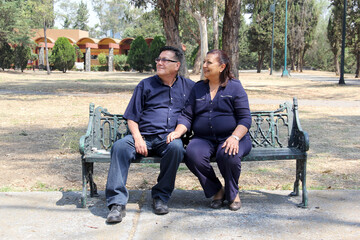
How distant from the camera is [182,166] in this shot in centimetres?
579

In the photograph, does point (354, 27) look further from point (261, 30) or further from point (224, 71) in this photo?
point (224, 71)

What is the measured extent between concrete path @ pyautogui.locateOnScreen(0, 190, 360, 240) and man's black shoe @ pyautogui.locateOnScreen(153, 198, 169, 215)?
1.8 inches

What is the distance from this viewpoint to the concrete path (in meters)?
3.24

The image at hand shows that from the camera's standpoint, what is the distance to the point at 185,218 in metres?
3.57

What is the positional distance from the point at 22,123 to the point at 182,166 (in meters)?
4.85

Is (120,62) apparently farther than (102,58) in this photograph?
No

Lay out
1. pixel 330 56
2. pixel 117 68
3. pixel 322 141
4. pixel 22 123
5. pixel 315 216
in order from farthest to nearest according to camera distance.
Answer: pixel 330 56, pixel 117 68, pixel 22 123, pixel 322 141, pixel 315 216

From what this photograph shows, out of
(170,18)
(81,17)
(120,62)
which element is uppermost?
(81,17)

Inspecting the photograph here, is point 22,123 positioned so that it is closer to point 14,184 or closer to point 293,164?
point 14,184

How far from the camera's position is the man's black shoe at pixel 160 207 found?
3633mm

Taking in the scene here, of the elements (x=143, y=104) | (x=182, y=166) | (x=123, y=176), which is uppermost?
(x=143, y=104)

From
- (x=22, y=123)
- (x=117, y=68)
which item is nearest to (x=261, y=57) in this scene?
(x=117, y=68)

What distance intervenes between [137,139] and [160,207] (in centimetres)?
62

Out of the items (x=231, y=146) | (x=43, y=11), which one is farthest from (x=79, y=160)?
(x=43, y=11)
